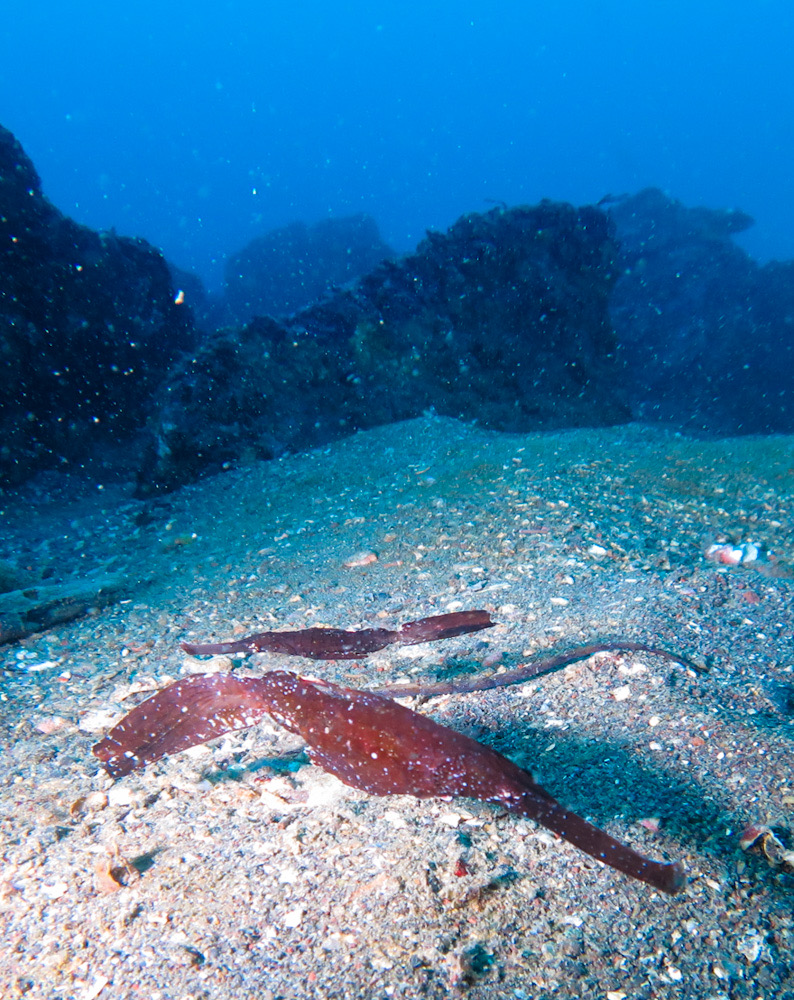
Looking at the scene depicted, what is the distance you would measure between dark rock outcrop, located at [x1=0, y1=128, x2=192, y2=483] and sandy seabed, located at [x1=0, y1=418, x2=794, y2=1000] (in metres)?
4.91

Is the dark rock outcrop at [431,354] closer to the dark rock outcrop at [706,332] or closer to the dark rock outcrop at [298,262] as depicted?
the dark rock outcrop at [706,332]

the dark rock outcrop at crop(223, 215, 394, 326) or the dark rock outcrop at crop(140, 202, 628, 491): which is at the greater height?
the dark rock outcrop at crop(223, 215, 394, 326)

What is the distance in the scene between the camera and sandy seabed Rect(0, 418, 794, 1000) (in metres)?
1.19

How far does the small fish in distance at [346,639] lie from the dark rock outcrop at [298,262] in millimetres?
20395

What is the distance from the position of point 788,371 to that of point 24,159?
1715 centimetres

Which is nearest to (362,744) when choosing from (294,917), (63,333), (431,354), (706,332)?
(294,917)

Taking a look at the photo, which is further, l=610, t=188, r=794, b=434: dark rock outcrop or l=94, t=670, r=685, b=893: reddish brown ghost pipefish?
l=610, t=188, r=794, b=434: dark rock outcrop

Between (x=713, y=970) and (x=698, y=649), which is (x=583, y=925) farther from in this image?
(x=698, y=649)

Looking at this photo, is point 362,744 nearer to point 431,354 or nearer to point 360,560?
point 360,560

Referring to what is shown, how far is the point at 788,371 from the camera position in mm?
13367

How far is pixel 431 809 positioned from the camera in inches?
63.2

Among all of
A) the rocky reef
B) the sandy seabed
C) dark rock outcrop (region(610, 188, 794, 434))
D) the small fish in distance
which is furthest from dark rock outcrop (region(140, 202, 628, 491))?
the small fish in distance

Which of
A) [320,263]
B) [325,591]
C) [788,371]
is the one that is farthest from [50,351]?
[320,263]

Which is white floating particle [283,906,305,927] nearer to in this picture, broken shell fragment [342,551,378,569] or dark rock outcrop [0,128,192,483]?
broken shell fragment [342,551,378,569]
